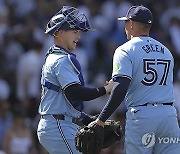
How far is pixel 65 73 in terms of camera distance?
24.3ft

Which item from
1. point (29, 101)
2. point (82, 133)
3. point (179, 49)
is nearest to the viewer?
point (82, 133)

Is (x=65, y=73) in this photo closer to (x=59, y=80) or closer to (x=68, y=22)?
(x=59, y=80)


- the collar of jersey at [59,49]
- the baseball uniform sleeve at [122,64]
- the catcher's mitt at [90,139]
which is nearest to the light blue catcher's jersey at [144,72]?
the baseball uniform sleeve at [122,64]

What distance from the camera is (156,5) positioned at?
53.8ft

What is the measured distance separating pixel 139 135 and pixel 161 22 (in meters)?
9.05

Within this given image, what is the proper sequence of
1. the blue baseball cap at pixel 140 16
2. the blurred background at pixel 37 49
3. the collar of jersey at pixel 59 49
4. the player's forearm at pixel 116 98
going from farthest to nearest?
the blurred background at pixel 37 49
the collar of jersey at pixel 59 49
the blue baseball cap at pixel 140 16
the player's forearm at pixel 116 98

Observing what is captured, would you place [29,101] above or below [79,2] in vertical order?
below

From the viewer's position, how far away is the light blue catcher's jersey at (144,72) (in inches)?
288

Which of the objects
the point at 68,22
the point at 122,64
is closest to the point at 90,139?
the point at 122,64

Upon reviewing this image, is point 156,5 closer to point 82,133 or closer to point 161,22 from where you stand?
point 161,22

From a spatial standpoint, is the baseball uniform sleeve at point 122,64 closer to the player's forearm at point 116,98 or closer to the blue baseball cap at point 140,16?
the player's forearm at point 116,98

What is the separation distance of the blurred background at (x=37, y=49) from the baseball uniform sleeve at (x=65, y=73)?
495 cm

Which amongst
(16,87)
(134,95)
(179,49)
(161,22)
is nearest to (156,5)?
(161,22)

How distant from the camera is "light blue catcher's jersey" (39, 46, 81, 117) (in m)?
7.42
